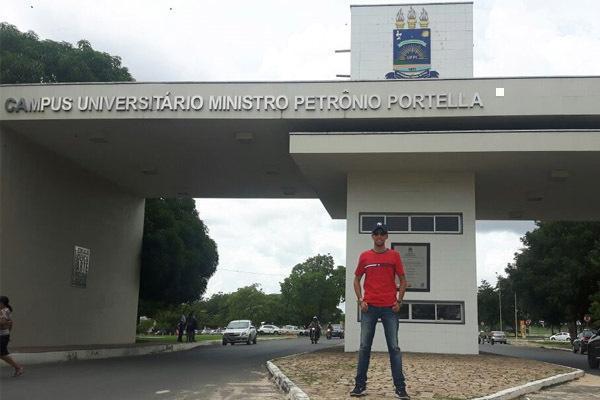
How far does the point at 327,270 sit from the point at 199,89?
220ft

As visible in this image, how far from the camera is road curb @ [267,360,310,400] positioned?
7410 millimetres

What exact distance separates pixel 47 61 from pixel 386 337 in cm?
1841

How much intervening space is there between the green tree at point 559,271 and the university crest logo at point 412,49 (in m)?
18.8

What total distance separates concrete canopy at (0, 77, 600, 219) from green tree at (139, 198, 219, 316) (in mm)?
9829

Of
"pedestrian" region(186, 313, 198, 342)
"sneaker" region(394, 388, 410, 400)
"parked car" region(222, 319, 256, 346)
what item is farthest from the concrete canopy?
"parked car" region(222, 319, 256, 346)

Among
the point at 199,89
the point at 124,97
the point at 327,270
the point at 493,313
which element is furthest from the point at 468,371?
the point at 493,313

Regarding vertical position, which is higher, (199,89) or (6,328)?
(199,89)

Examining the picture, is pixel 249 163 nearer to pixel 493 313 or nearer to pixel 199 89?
pixel 199 89

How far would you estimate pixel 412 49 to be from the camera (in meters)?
22.7

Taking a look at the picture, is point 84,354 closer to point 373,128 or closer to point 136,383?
point 136,383

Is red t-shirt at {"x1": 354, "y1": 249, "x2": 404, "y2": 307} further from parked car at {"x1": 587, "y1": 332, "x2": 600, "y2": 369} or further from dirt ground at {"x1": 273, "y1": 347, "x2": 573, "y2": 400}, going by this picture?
parked car at {"x1": 587, "y1": 332, "x2": 600, "y2": 369}

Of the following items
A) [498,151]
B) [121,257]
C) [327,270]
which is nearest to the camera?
[498,151]

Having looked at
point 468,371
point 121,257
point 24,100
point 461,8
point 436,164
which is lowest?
point 468,371

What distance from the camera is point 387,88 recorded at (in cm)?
1559
